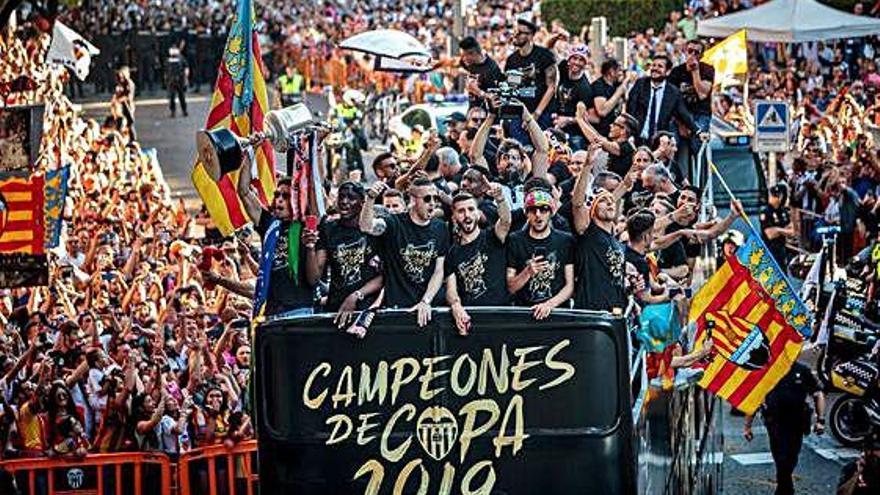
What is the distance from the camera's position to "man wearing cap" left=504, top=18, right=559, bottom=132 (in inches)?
800

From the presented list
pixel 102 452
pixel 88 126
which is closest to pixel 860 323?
pixel 102 452

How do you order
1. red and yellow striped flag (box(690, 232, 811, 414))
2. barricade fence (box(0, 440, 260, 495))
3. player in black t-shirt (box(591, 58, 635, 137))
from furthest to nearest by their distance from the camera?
player in black t-shirt (box(591, 58, 635, 137)) < barricade fence (box(0, 440, 260, 495)) < red and yellow striped flag (box(690, 232, 811, 414))

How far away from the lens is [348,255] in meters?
13.1

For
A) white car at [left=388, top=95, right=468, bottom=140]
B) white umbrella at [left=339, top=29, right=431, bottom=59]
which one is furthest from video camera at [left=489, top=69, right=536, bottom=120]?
white car at [left=388, top=95, right=468, bottom=140]

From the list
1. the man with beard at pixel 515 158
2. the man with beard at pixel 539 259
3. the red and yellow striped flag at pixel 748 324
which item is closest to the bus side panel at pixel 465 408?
the man with beard at pixel 539 259

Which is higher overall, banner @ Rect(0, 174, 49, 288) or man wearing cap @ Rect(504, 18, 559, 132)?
man wearing cap @ Rect(504, 18, 559, 132)

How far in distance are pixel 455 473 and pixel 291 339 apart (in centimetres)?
113

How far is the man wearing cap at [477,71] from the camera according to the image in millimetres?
20188

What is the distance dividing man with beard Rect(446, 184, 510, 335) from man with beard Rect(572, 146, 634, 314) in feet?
1.39

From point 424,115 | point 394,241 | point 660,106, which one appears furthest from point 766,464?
point 424,115

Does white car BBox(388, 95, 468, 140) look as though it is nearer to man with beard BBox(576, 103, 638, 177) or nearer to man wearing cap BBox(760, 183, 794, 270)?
man wearing cap BBox(760, 183, 794, 270)

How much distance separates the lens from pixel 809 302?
78.3 feet

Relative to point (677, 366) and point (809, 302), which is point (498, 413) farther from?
point (809, 302)

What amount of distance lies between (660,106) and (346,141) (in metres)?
18.2
